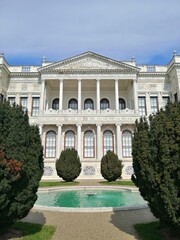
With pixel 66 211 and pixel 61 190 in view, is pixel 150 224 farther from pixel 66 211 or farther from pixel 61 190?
pixel 61 190

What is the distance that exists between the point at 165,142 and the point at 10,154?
378 cm

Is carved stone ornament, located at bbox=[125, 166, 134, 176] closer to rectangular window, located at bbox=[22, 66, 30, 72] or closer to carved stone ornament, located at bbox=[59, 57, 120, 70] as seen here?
carved stone ornament, located at bbox=[59, 57, 120, 70]

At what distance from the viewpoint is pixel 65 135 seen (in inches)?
1254

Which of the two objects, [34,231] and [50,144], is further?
[50,144]

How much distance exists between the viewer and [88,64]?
3381cm

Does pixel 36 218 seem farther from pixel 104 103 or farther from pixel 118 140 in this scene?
pixel 104 103

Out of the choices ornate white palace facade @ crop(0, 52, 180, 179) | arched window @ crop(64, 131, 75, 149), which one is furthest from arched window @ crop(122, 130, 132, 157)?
arched window @ crop(64, 131, 75, 149)

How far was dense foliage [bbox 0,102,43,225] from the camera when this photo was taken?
18.2 feet

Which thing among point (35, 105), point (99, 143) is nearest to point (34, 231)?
point (99, 143)

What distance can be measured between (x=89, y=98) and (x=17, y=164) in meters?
32.0

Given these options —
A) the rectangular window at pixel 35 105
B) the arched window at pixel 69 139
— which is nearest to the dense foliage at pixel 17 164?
the arched window at pixel 69 139

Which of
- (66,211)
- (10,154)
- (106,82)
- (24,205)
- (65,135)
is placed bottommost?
(66,211)

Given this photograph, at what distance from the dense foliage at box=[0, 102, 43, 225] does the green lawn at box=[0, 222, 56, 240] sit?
60 cm

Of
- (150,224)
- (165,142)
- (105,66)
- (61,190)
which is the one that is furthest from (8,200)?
(105,66)
